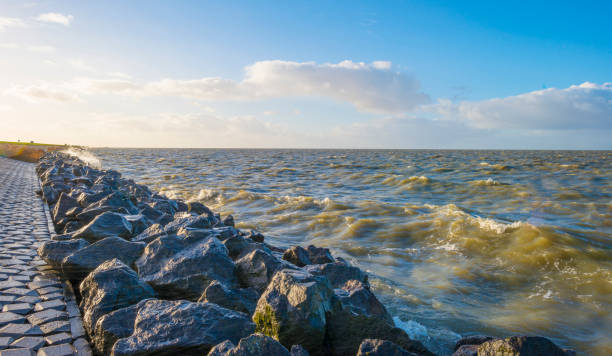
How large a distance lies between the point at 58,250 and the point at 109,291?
1.93 m

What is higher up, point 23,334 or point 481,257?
point 23,334

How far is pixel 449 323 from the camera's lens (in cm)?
496

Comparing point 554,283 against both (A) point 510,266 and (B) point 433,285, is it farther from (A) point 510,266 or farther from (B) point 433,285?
(B) point 433,285

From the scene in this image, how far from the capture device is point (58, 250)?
4.95m

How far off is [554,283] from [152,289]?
660 centimetres

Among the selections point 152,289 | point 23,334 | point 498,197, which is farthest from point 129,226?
point 498,197

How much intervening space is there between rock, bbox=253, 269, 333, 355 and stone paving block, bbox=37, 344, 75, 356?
5.09 ft

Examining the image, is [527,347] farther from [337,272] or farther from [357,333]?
[337,272]

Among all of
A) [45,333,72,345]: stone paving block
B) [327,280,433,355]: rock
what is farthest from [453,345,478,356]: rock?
[45,333,72,345]: stone paving block

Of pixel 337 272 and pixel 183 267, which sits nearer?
pixel 183 267

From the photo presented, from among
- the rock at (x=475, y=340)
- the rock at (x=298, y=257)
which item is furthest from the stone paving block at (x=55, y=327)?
the rock at (x=475, y=340)

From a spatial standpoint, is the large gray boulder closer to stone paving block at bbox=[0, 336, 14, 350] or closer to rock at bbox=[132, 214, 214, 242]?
rock at bbox=[132, 214, 214, 242]

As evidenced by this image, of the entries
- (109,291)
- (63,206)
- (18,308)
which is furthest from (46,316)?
(63,206)

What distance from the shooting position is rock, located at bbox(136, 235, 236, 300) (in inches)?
165
